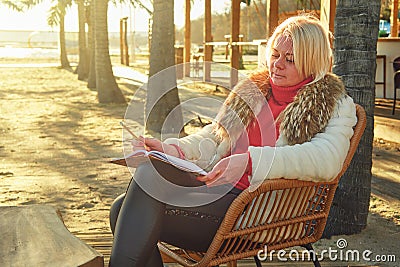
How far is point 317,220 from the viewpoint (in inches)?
92.0

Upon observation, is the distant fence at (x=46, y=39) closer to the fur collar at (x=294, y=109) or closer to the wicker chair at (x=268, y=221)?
the fur collar at (x=294, y=109)

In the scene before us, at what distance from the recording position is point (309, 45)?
231 cm

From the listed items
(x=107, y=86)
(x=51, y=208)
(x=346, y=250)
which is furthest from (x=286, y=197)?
(x=107, y=86)

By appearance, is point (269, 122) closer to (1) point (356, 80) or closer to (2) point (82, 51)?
(1) point (356, 80)

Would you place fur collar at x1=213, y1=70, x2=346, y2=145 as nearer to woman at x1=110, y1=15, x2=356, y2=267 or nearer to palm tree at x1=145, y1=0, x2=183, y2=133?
woman at x1=110, y1=15, x2=356, y2=267

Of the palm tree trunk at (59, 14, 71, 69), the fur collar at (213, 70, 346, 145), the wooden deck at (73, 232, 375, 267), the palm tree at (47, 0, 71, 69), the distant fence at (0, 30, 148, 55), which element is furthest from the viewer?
the distant fence at (0, 30, 148, 55)

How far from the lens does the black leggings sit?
6.70 ft

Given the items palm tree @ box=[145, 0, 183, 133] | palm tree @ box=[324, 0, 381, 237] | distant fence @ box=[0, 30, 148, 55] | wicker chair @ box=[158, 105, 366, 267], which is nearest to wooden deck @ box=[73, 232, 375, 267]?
palm tree @ box=[324, 0, 381, 237]

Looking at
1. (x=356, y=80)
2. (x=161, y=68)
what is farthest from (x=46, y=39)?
(x=356, y=80)

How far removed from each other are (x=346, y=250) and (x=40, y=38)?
216 feet

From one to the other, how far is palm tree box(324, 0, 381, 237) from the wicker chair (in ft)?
3.40

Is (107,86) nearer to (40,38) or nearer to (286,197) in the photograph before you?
(286,197)

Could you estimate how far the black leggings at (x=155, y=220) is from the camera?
2041 mm

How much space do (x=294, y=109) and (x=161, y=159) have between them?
56 cm
